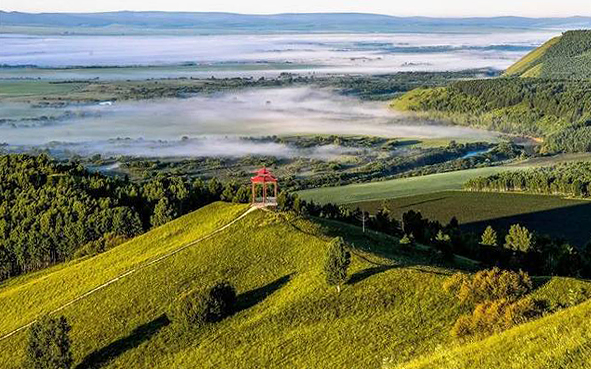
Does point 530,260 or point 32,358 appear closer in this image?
point 32,358

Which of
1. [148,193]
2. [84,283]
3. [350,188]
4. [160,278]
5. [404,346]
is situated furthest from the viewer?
[350,188]

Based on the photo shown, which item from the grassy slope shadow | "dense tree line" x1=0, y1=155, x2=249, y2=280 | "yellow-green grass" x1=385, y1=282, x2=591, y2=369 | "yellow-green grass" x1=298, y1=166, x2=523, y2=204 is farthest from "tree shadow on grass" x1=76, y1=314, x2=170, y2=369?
"yellow-green grass" x1=298, y1=166, x2=523, y2=204

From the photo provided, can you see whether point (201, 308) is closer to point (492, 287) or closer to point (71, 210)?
point (492, 287)

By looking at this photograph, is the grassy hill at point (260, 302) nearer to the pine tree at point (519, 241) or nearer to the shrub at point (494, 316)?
the shrub at point (494, 316)

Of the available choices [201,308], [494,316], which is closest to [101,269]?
[201,308]

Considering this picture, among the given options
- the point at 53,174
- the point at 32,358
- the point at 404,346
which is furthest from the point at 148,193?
the point at 404,346

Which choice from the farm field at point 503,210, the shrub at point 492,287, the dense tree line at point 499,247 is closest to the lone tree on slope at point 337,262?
the shrub at point 492,287

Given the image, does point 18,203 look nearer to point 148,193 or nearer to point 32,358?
point 148,193

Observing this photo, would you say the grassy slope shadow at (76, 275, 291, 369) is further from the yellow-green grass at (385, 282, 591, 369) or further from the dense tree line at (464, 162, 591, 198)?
the dense tree line at (464, 162, 591, 198)
